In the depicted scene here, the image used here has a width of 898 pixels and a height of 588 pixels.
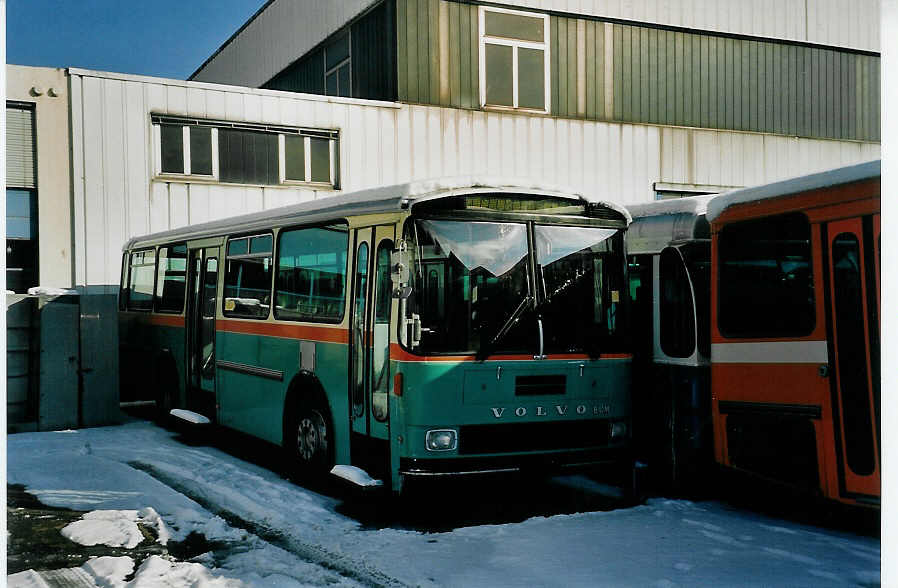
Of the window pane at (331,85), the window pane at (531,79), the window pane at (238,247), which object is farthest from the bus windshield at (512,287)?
the window pane at (331,85)

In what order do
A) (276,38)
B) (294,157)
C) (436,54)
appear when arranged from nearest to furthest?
(294,157) → (436,54) → (276,38)

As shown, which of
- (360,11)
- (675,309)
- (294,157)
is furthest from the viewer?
(360,11)

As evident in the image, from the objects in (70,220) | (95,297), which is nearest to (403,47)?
(70,220)

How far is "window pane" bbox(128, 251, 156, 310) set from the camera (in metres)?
12.8

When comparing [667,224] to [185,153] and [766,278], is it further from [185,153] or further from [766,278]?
[185,153]

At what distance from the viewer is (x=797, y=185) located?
6.86 meters

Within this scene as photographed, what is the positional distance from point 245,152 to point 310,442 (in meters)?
8.79

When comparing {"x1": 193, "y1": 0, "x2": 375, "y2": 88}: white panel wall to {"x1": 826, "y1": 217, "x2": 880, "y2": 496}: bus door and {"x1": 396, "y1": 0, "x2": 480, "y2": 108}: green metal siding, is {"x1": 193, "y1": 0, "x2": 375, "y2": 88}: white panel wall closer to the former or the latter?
{"x1": 396, "y1": 0, "x2": 480, "y2": 108}: green metal siding

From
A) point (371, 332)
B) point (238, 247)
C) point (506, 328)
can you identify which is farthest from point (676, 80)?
point (371, 332)

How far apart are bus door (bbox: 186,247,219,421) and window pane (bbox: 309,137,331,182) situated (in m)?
5.30

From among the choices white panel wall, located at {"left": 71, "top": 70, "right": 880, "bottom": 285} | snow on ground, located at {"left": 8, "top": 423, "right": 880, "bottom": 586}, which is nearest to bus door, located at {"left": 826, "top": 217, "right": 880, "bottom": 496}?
snow on ground, located at {"left": 8, "top": 423, "right": 880, "bottom": 586}

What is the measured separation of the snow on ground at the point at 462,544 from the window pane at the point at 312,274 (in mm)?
1603

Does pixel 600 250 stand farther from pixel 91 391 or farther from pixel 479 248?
pixel 91 391

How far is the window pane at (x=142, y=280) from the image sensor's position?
42.0 ft
